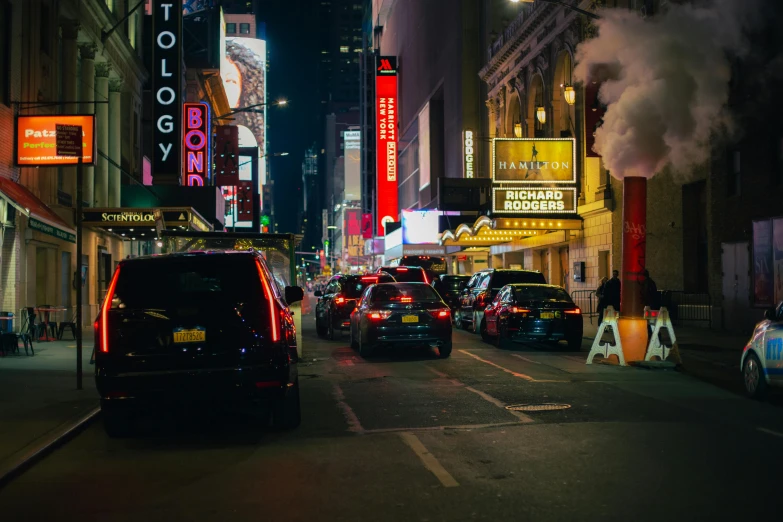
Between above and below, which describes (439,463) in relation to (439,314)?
below

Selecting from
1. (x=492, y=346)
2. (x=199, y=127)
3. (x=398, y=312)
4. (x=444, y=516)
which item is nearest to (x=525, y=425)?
(x=444, y=516)

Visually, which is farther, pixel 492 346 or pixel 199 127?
pixel 199 127

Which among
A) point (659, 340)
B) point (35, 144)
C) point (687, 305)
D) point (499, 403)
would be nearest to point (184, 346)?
point (499, 403)

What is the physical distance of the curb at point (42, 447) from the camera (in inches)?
271

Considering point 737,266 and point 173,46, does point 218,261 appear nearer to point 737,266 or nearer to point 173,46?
point 737,266

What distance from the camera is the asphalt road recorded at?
228 inches

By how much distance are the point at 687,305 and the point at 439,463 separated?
1913 centimetres

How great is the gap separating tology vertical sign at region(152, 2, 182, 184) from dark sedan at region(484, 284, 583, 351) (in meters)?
21.3

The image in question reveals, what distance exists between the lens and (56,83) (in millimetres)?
25422

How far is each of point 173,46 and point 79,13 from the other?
7.80 metres

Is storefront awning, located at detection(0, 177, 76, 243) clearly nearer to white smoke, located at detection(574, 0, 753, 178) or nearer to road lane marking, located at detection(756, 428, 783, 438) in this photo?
white smoke, located at detection(574, 0, 753, 178)

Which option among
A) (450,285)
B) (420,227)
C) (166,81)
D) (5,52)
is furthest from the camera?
(420,227)

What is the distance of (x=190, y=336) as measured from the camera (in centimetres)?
804

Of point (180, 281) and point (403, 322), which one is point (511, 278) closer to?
point (403, 322)
